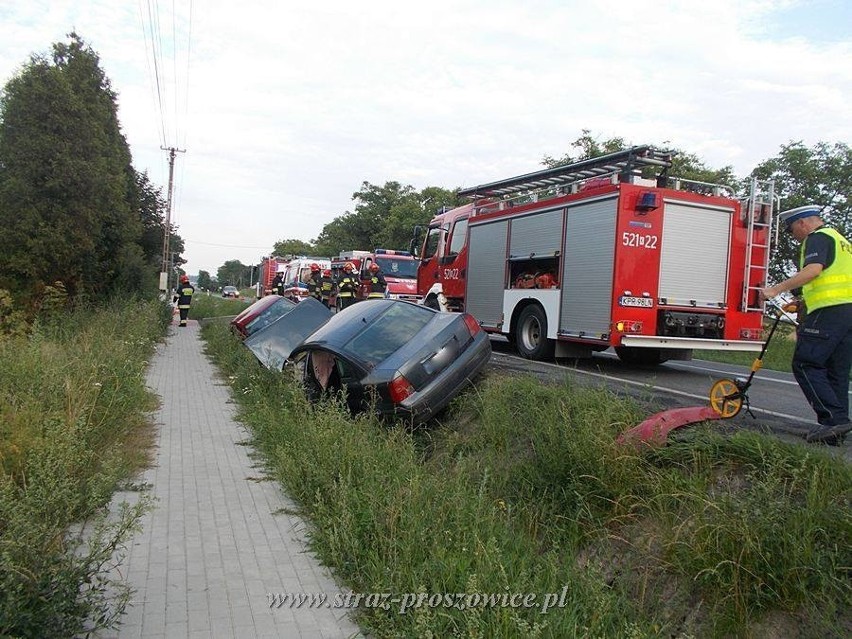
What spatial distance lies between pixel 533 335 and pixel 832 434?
6.63 m

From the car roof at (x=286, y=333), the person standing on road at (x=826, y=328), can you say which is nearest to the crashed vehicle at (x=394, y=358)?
the car roof at (x=286, y=333)

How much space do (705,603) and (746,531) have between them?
418 mm

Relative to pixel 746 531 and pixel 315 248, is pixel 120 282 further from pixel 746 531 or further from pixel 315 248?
pixel 315 248

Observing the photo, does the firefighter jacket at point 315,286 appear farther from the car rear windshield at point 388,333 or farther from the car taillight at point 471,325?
the car taillight at point 471,325

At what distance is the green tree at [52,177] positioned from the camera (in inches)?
595

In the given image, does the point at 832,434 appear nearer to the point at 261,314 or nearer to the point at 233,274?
the point at 261,314

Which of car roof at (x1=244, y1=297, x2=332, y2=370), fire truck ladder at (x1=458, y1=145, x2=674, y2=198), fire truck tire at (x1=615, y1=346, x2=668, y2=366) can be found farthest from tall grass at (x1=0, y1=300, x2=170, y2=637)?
fire truck tire at (x1=615, y1=346, x2=668, y2=366)

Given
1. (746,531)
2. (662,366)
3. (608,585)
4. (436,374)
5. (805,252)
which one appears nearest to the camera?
(746,531)

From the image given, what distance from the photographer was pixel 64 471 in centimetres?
355

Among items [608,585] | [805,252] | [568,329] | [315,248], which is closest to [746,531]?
[608,585]

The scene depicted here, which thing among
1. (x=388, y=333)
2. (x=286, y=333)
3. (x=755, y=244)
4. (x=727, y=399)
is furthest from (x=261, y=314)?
(x=727, y=399)

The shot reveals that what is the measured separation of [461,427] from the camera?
21.8 feet

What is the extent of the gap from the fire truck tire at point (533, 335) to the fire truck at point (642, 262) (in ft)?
0.06

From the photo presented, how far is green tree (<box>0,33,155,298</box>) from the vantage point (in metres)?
15.1
